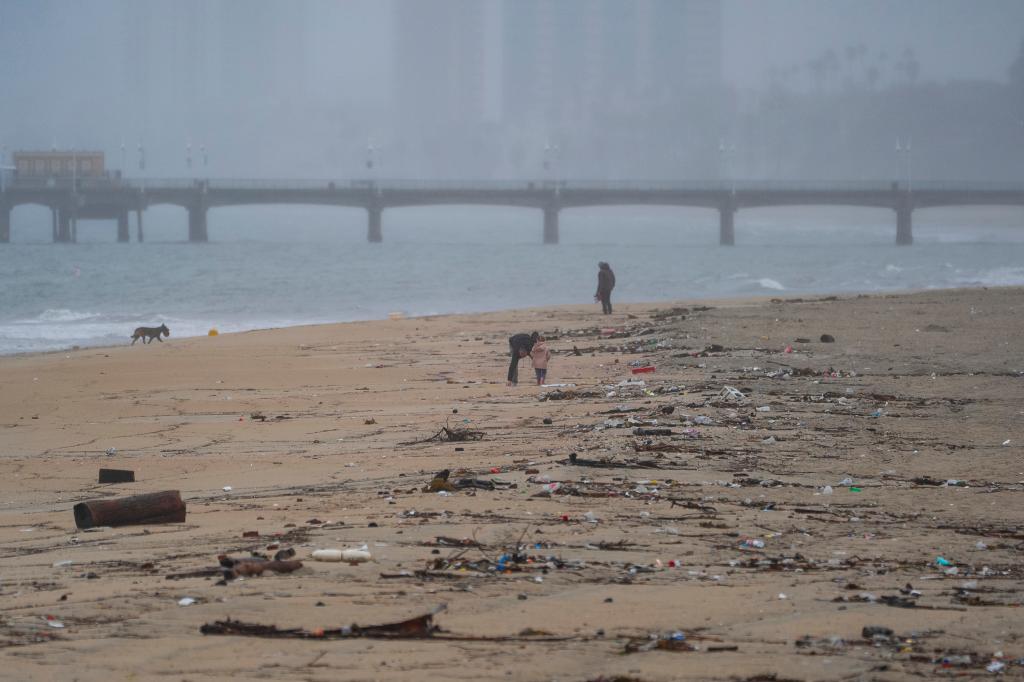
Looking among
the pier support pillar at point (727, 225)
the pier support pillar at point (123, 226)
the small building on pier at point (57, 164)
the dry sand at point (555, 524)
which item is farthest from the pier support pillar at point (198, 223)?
the dry sand at point (555, 524)

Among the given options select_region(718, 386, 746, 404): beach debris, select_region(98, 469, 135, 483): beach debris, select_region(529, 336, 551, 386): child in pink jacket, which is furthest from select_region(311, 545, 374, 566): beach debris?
select_region(529, 336, 551, 386): child in pink jacket

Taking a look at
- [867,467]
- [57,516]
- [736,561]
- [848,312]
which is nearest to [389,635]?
[736,561]

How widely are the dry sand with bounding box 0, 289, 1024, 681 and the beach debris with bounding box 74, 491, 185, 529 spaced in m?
0.21

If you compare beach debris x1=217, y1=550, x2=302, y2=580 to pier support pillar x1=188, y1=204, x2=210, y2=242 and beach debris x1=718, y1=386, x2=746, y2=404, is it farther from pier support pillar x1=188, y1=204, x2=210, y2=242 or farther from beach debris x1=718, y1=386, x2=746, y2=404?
pier support pillar x1=188, y1=204, x2=210, y2=242

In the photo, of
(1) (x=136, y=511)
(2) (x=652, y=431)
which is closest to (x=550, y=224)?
(2) (x=652, y=431)

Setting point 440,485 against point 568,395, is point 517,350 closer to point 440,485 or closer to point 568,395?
point 568,395

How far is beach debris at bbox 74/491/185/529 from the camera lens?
8.17 metres

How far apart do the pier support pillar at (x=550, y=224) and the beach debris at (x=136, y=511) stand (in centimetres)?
12429

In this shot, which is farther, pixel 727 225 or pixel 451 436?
pixel 727 225

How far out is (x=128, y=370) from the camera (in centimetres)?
2012

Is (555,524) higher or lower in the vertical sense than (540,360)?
lower

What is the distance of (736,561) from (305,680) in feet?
9.03

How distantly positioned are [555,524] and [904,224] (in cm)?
13125

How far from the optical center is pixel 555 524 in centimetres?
778
